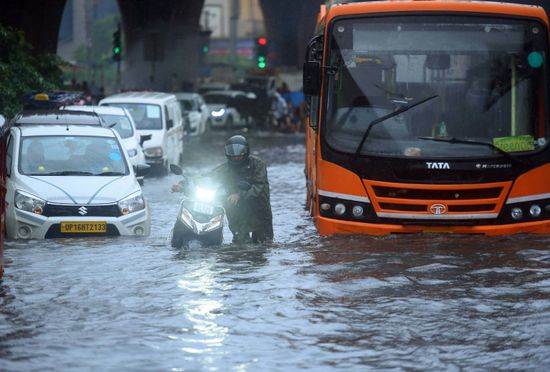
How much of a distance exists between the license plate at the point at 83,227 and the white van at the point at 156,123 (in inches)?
499

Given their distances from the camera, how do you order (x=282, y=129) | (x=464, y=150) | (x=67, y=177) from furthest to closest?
(x=282, y=129), (x=67, y=177), (x=464, y=150)

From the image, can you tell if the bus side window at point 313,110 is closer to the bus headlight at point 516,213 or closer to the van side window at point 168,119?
the bus headlight at point 516,213

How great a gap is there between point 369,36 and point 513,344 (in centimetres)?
593

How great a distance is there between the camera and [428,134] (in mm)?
14180

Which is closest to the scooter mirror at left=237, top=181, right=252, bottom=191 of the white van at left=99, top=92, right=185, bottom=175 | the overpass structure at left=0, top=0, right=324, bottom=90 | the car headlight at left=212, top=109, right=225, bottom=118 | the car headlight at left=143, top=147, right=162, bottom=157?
the car headlight at left=212, top=109, right=225, bottom=118

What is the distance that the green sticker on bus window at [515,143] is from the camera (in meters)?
14.2

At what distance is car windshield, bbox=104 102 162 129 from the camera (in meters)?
29.1

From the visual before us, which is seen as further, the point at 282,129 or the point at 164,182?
the point at 282,129

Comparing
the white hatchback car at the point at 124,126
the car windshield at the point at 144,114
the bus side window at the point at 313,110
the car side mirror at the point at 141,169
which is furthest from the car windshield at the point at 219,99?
the car side mirror at the point at 141,169

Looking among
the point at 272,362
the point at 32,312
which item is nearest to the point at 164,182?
the point at 32,312

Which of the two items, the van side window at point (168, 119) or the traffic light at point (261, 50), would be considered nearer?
the van side window at point (168, 119)

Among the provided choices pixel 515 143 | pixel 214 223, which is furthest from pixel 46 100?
pixel 515 143

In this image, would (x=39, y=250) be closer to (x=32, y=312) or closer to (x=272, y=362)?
(x=32, y=312)

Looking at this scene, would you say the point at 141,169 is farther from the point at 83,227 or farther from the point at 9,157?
the point at 83,227
